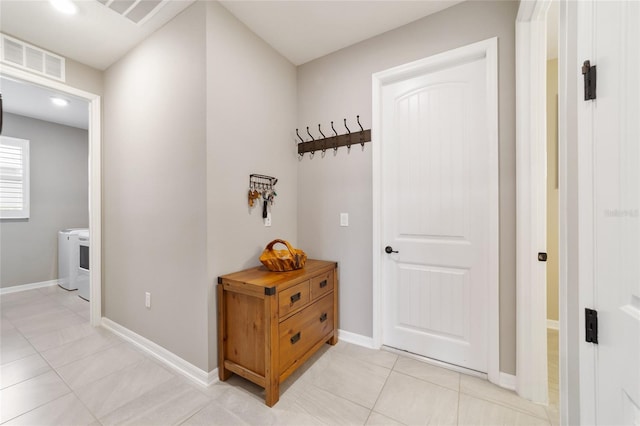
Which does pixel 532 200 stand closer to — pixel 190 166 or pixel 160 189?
pixel 190 166

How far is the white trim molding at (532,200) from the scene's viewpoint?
5.16 ft

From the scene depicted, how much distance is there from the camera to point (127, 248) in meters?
2.38

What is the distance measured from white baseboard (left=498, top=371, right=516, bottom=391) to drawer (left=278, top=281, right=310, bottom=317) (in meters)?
1.39

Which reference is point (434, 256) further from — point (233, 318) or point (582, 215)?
point (233, 318)

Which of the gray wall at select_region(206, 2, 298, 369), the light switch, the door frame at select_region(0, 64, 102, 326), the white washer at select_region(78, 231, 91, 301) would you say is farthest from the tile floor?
the white washer at select_region(78, 231, 91, 301)

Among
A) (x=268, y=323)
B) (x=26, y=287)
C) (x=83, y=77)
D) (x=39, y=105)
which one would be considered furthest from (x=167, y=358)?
(x=39, y=105)

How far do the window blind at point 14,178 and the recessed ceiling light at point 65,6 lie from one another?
308cm

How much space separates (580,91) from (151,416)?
2.45 m

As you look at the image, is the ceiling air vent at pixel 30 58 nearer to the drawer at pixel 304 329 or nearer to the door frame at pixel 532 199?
the drawer at pixel 304 329

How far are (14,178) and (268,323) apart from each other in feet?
15.4

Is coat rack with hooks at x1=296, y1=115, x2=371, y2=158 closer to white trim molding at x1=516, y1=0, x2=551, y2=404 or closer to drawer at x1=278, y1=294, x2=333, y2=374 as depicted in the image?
white trim molding at x1=516, y1=0, x2=551, y2=404

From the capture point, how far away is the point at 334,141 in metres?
2.38

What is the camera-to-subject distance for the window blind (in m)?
3.60

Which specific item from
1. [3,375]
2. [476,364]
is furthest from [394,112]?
[3,375]
